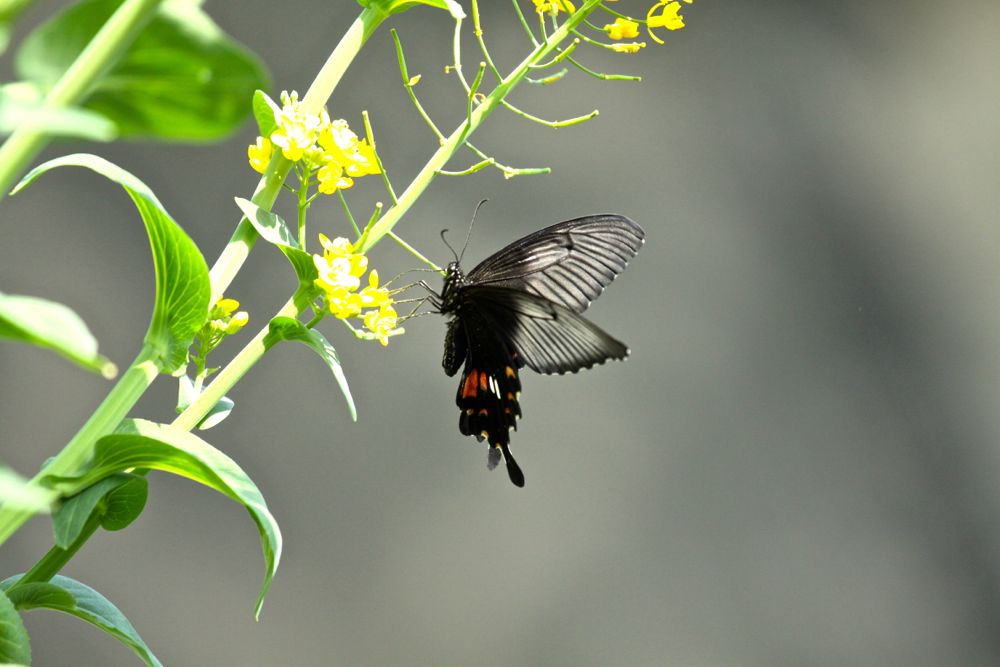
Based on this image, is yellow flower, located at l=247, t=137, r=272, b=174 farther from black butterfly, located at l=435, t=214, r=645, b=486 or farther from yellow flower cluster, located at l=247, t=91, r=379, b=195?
black butterfly, located at l=435, t=214, r=645, b=486

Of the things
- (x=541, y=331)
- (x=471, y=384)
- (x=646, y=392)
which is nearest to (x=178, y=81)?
(x=541, y=331)

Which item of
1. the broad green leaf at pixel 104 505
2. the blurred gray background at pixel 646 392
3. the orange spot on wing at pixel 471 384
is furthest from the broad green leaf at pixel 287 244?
the blurred gray background at pixel 646 392

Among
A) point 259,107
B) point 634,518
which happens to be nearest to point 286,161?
point 259,107

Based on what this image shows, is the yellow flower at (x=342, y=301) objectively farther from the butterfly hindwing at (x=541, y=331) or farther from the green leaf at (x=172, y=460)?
the butterfly hindwing at (x=541, y=331)

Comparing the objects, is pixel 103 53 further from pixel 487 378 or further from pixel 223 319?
pixel 487 378

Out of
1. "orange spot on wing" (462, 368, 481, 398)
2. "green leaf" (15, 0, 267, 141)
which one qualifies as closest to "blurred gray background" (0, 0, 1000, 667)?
"orange spot on wing" (462, 368, 481, 398)

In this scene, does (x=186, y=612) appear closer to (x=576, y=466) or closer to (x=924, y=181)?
(x=576, y=466)
